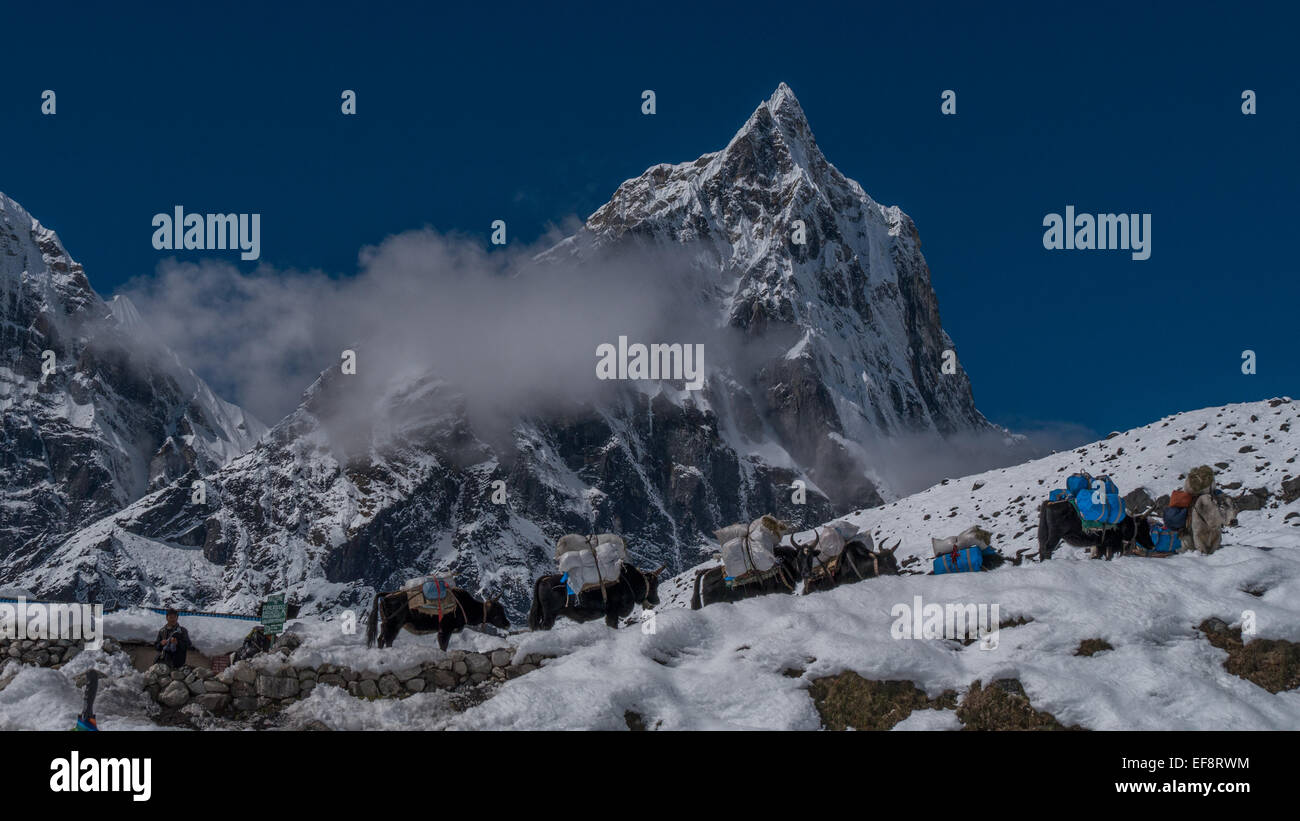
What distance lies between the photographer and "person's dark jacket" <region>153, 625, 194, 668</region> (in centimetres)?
1866

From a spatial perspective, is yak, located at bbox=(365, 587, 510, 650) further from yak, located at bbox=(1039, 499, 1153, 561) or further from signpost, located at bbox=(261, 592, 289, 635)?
yak, located at bbox=(1039, 499, 1153, 561)

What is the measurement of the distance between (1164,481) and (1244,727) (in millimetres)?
32804

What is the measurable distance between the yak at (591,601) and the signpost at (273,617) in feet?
15.4

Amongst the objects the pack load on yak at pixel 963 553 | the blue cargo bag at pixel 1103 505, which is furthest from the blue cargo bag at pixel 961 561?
the blue cargo bag at pixel 1103 505

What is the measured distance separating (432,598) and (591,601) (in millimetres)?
3105

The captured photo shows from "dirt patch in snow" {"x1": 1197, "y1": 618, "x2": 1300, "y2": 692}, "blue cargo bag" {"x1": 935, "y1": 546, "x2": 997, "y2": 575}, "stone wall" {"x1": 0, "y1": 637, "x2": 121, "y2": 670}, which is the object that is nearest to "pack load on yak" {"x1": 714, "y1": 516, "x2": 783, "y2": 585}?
"blue cargo bag" {"x1": 935, "y1": 546, "x2": 997, "y2": 575}

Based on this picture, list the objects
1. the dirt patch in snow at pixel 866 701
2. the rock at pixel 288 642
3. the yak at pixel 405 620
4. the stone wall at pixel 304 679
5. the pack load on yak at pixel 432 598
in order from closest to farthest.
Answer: the dirt patch in snow at pixel 866 701 < the stone wall at pixel 304 679 < the rock at pixel 288 642 < the yak at pixel 405 620 < the pack load on yak at pixel 432 598

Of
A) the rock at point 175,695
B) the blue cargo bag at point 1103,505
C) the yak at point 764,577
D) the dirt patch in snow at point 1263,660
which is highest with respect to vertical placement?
the blue cargo bag at point 1103,505

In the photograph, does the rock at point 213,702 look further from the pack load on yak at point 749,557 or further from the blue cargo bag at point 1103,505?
the blue cargo bag at point 1103,505

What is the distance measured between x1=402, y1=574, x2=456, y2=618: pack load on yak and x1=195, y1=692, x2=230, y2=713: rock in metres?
3.91

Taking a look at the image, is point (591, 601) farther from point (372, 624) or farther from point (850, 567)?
point (850, 567)

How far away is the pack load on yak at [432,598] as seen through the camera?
767 inches

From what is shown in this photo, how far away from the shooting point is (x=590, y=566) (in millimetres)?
20625

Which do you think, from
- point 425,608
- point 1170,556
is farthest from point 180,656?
point 1170,556
